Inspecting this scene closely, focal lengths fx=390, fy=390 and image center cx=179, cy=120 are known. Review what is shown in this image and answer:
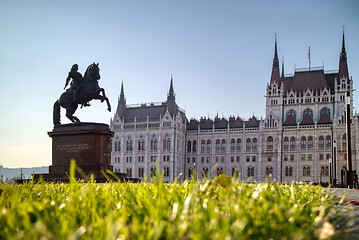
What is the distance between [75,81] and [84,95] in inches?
35.7

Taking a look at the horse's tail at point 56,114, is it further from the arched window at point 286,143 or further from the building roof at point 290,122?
the building roof at point 290,122

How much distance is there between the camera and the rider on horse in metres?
20.3

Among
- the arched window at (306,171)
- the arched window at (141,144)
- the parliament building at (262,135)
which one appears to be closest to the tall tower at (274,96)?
the parliament building at (262,135)

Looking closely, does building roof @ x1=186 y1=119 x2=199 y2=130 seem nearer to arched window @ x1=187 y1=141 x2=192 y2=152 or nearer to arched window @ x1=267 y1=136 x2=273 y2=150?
arched window @ x1=187 y1=141 x2=192 y2=152

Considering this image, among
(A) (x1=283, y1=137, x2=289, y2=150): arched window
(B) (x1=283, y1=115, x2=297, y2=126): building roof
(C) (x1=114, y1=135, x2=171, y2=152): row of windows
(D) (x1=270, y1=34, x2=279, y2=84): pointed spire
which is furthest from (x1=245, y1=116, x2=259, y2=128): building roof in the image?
(C) (x1=114, y1=135, x2=171, y2=152): row of windows

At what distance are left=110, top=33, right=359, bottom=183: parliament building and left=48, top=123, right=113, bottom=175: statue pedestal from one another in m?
56.2

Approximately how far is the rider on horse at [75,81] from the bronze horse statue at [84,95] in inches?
2.3

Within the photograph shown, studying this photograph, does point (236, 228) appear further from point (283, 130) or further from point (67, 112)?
point (283, 130)

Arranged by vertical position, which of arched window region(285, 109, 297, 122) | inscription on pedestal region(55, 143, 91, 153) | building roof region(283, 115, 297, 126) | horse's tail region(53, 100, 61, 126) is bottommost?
inscription on pedestal region(55, 143, 91, 153)

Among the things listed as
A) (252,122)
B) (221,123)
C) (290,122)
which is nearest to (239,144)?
(252,122)

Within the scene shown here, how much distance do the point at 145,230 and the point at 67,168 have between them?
1709cm

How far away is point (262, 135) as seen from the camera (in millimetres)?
81125

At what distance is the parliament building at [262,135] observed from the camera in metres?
77.2

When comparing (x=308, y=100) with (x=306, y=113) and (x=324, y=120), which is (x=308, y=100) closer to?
(x=306, y=113)
